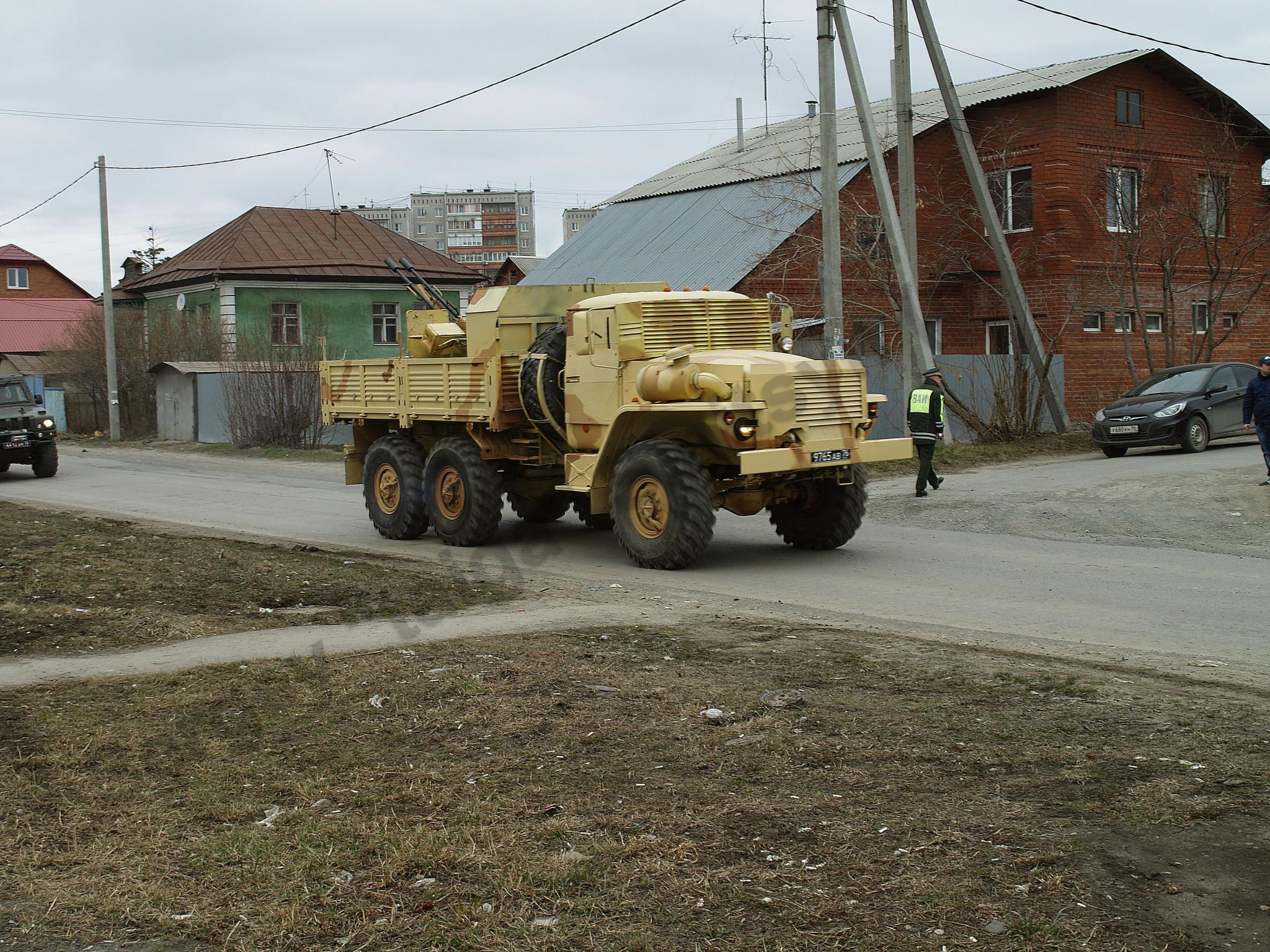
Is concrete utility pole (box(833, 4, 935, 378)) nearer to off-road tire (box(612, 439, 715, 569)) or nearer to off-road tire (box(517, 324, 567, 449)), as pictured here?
off-road tire (box(517, 324, 567, 449))

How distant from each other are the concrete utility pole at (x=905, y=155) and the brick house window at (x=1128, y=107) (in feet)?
38.7

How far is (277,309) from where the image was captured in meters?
45.4

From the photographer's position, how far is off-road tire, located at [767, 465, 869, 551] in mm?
12359

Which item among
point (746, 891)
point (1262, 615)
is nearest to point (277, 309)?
point (1262, 615)

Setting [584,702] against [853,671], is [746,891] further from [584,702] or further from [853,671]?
[853,671]

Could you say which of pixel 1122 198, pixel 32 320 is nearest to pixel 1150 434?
pixel 1122 198

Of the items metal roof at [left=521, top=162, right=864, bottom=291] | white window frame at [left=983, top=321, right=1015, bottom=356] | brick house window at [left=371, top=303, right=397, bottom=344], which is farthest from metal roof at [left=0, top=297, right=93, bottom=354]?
white window frame at [left=983, top=321, right=1015, bottom=356]

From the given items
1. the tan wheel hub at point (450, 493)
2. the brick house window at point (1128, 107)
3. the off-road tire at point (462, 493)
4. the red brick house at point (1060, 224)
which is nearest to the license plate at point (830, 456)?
the off-road tire at point (462, 493)

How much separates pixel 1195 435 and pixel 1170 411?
59cm

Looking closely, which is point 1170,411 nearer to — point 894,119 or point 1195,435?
point 1195,435

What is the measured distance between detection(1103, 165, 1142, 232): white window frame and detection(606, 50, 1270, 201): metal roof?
2.42 meters

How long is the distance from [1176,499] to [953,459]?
216 inches

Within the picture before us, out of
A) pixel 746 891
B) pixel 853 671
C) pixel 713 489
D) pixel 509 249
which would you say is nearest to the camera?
pixel 746 891

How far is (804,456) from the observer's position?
11258 mm
